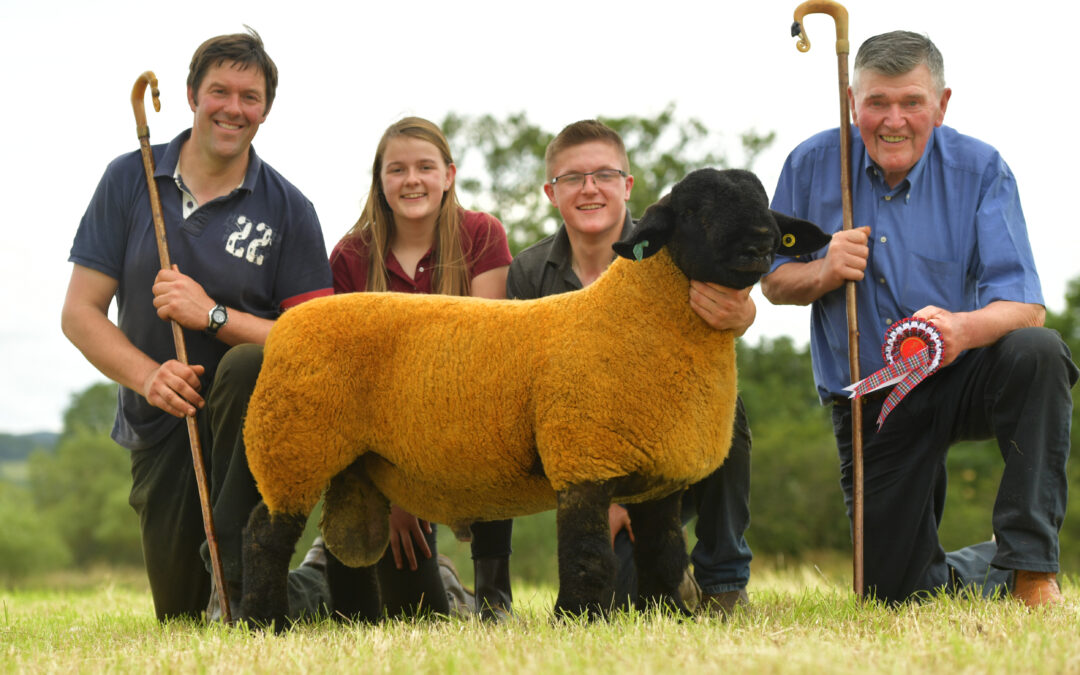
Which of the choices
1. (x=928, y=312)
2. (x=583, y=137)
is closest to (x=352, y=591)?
(x=583, y=137)

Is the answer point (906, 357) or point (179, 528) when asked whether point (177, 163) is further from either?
point (906, 357)

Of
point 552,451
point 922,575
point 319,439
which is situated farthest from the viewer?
point 922,575

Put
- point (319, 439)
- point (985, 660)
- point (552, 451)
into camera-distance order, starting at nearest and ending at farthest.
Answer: point (985, 660), point (552, 451), point (319, 439)

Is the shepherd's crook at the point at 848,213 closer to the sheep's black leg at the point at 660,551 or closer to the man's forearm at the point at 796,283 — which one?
the man's forearm at the point at 796,283

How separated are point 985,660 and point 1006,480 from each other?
1.63 meters

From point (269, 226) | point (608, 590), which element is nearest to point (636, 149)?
point (269, 226)

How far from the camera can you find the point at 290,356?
4.00 m

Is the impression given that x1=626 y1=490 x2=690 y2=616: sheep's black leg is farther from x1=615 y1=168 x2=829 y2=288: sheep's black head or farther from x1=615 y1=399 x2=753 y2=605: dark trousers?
x1=615 y1=168 x2=829 y2=288: sheep's black head

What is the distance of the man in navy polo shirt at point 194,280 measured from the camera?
15.4 ft

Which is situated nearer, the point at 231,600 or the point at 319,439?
the point at 319,439

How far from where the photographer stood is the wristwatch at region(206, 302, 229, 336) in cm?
464

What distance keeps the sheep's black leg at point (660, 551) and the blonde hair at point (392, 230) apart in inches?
67.9

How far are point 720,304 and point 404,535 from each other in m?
2.43

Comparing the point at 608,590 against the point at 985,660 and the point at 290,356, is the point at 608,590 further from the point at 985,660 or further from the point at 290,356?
the point at 290,356
